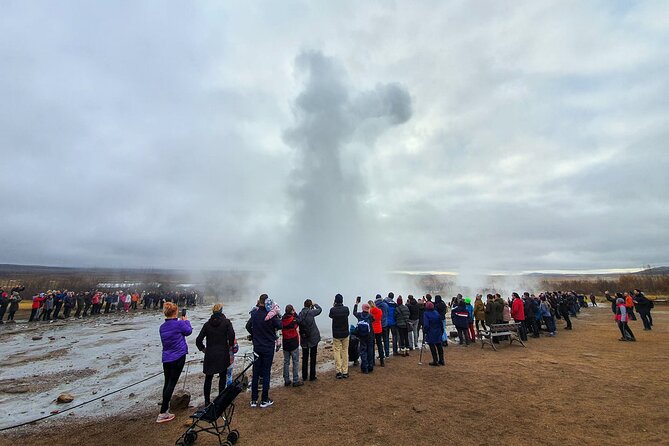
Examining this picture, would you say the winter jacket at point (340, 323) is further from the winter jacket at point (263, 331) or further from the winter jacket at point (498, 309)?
the winter jacket at point (498, 309)

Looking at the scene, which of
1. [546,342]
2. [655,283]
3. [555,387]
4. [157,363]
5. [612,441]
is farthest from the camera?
[655,283]

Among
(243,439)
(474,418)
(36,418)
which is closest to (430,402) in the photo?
(474,418)

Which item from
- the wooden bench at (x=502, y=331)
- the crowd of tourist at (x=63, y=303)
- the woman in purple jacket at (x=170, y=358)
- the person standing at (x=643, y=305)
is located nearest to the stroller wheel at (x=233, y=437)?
the woman in purple jacket at (x=170, y=358)

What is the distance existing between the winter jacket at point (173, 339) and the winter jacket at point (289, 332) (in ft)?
6.97

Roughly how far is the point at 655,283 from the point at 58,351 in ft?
337

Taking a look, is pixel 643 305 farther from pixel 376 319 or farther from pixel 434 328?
pixel 376 319

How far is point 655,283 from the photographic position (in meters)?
69.5

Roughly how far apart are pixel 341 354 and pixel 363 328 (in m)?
0.90

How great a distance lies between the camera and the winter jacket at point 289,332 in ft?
23.4

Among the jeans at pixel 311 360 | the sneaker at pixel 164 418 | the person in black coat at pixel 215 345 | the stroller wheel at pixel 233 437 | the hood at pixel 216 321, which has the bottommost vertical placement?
the sneaker at pixel 164 418

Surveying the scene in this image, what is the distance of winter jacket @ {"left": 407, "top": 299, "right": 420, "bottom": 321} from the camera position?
11245mm

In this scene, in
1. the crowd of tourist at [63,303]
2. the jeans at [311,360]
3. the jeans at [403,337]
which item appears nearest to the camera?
the jeans at [311,360]

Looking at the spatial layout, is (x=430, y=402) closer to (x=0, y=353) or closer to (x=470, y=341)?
(x=470, y=341)

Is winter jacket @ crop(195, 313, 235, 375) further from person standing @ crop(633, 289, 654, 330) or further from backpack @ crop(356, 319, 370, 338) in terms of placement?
person standing @ crop(633, 289, 654, 330)
